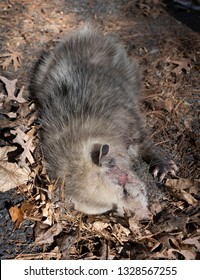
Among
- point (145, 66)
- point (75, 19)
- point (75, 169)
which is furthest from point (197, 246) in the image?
point (75, 19)

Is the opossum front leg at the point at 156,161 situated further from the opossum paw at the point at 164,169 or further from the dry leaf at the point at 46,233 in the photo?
the dry leaf at the point at 46,233

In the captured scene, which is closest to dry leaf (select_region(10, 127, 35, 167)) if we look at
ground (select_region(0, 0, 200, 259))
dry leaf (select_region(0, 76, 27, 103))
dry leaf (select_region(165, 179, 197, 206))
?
ground (select_region(0, 0, 200, 259))

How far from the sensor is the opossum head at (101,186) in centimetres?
253

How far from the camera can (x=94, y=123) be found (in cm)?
288

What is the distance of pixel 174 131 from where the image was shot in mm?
3143

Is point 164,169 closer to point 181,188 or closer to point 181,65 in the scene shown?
point 181,188

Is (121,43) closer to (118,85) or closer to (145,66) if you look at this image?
(145,66)

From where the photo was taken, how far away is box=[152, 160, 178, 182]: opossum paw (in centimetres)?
287

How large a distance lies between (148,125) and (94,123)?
0.60 m

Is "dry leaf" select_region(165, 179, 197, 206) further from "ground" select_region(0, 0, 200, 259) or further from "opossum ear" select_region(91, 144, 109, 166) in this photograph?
"opossum ear" select_region(91, 144, 109, 166)

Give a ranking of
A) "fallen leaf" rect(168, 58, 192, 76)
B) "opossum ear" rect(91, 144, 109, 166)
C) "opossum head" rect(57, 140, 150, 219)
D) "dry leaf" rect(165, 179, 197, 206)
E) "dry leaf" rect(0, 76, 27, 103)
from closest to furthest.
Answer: "opossum ear" rect(91, 144, 109, 166) → "opossum head" rect(57, 140, 150, 219) → "dry leaf" rect(165, 179, 197, 206) → "dry leaf" rect(0, 76, 27, 103) → "fallen leaf" rect(168, 58, 192, 76)

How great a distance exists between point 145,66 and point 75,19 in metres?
1.08

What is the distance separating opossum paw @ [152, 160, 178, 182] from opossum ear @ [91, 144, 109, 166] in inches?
23.1

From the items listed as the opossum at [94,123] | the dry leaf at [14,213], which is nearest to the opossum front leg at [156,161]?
the opossum at [94,123]
